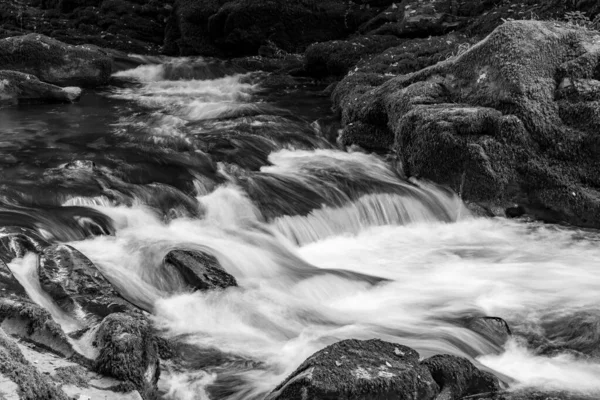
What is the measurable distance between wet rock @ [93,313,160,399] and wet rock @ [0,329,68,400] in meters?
0.98

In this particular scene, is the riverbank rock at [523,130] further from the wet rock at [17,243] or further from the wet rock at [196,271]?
the wet rock at [17,243]

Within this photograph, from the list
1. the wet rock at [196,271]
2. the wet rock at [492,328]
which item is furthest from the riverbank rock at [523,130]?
the wet rock at [196,271]

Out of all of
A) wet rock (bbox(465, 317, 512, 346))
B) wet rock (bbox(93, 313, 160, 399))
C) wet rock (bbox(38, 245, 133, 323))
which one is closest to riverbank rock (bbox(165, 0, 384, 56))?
wet rock (bbox(38, 245, 133, 323))

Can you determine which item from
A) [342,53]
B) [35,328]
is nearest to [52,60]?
[342,53]

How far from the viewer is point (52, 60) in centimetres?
1628

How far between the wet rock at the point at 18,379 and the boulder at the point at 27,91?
13027 millimetres

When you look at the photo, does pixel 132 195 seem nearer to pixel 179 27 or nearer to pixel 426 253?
pixel 426 253

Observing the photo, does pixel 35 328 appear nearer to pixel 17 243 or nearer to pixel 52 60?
pixel 17 243

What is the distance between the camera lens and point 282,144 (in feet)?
39.8

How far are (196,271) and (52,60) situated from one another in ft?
38.4

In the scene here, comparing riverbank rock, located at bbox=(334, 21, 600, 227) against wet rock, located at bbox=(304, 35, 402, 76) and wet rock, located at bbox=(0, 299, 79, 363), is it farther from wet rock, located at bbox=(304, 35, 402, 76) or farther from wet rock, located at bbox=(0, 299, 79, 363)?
wet rock, located at bbox=(304, 35, 402, 76)

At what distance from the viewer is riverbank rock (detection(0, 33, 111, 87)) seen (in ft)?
52.6

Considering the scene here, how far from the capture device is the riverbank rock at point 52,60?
52.6 feet

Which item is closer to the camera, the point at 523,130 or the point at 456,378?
the point at 456,378
